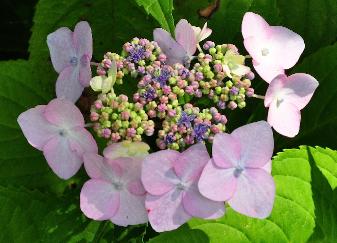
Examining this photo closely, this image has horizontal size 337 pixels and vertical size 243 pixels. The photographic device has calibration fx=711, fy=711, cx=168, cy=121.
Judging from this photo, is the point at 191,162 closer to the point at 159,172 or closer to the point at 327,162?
the point at 159,172

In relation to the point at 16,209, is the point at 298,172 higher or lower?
higher

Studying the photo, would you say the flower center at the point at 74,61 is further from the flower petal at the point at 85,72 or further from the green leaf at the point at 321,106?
the green leaf at the point at 321,106

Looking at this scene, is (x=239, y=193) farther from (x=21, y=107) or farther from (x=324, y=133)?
(x=21, y=107)

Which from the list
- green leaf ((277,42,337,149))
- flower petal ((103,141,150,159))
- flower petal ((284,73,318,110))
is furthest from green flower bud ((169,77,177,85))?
green leaf ((277,42,337,149))

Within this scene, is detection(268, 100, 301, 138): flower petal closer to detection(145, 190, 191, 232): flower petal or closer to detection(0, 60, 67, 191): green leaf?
detection(145, 190, 191, 232): flower petal

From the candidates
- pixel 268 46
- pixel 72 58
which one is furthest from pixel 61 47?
pixel 268 46

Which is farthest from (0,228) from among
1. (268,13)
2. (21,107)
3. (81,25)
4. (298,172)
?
(268,13)
